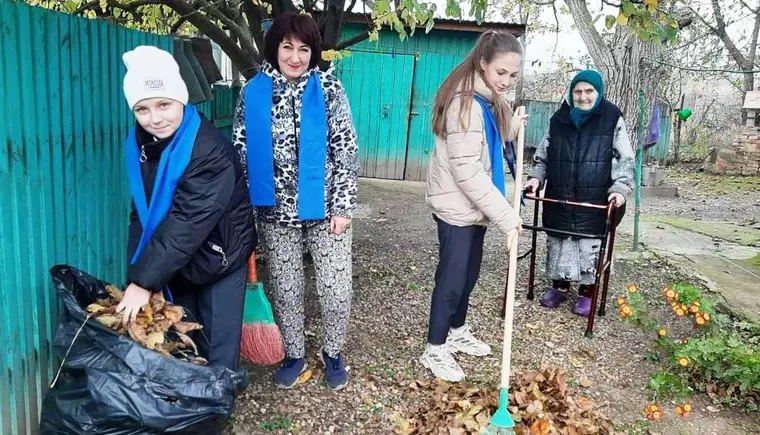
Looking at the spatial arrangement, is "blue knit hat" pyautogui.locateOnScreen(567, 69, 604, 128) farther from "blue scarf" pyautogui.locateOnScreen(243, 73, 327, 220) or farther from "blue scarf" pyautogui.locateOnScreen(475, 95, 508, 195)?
"blue scarf" pyautogui.locateOnScreen(243, 73, 327, 220)

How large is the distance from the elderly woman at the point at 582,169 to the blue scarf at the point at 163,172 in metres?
2.62

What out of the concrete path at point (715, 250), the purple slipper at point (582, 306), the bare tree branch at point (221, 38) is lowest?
the purple slipper at point (582, 306)

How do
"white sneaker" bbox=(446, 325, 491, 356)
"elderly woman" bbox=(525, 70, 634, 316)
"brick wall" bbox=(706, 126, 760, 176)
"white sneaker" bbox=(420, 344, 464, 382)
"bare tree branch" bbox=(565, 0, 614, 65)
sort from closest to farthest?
"white sneaker" bbox=(420, 344, 464, 382) < "white sneaker" bbox=(446, 325, 491, 356) < "elderly woman" bbox=(525, 70, 634, 316) < "bare tree branch" bbox=(565, 0, 614, 65) < "brick wall" bbox=(706, 126, 760, 176)

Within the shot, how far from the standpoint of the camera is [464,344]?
362 centimetres

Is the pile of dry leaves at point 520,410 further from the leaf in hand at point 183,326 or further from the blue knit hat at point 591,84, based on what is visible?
the blue knit hat at point 591,84

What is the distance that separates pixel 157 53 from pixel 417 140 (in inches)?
309

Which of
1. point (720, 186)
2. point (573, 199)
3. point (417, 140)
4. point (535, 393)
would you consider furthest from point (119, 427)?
point (720, 186)

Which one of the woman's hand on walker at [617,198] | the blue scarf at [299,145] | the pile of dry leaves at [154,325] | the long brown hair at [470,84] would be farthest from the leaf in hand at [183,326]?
the woman's hand on walker at [617,198]

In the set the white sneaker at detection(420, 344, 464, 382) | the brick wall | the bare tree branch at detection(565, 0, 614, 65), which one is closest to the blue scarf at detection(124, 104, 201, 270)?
the white sneaker at detection(420, 344, 464, 382)

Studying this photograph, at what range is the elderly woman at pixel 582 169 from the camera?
3922 millimetres

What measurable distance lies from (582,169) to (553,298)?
3.44ft

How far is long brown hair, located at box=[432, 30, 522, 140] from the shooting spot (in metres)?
2.87

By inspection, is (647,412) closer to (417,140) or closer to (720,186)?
(417,140)

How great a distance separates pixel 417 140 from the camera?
9812 mm
